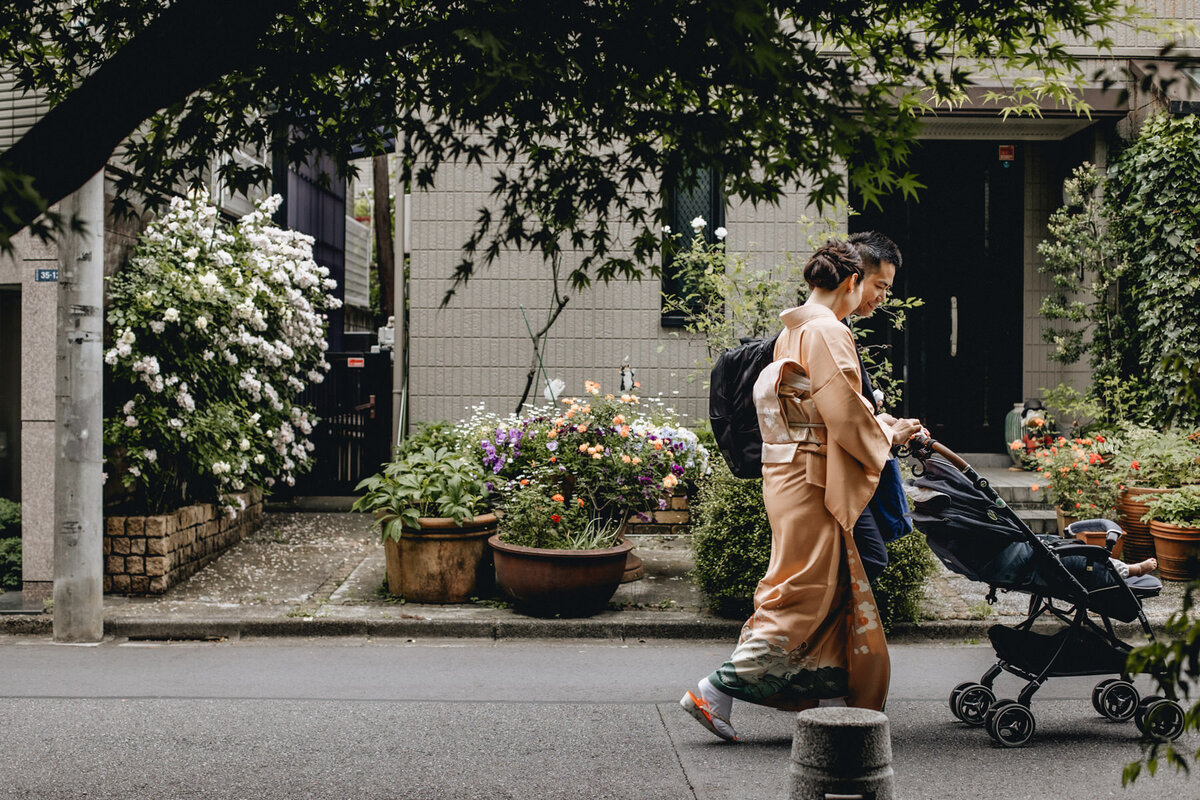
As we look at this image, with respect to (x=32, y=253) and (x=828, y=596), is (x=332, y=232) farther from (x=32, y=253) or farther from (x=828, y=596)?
(x=828, y=596)

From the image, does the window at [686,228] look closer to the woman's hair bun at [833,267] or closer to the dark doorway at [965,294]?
the dark doorway at [965,294]

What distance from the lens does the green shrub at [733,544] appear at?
670 centimetres

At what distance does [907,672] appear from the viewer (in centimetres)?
607

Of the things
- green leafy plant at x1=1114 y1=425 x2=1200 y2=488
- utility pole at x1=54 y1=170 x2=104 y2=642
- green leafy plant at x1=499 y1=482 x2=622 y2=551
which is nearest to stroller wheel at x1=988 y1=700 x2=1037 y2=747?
green leafy plant at x1=499 y1=482 x2=622 y2=551

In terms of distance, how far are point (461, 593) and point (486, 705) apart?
2.08 metres

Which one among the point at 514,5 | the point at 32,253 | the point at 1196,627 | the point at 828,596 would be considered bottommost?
the point at 828,596

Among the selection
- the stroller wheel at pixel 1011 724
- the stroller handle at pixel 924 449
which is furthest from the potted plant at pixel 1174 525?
the stroller handle at pixel 924 449

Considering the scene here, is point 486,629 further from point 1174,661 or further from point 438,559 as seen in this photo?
point 1174,661

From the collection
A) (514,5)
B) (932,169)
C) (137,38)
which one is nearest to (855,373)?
(514,5)

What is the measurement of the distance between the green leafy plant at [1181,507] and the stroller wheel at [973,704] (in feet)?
12.9

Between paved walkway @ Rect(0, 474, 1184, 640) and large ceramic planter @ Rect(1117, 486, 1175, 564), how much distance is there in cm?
57

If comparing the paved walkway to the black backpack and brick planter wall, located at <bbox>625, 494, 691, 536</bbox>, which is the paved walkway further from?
the black backpack

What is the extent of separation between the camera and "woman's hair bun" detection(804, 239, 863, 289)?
4.73m

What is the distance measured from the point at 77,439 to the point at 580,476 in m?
3.39
